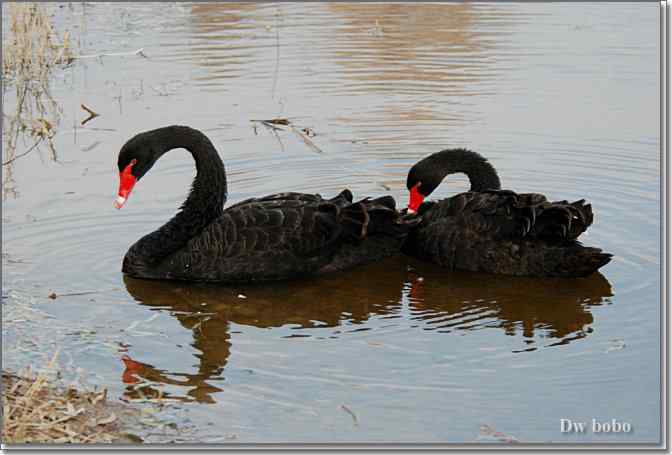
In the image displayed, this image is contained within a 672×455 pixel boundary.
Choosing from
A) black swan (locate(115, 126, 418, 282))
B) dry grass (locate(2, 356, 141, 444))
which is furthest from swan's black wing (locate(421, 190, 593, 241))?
dry grass (locate(2, 356, 141, 444))

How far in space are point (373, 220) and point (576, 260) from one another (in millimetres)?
1175

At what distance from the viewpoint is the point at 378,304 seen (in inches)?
242

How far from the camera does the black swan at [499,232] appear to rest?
6.29 meters

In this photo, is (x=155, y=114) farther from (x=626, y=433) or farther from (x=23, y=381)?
(x=626, y=433)

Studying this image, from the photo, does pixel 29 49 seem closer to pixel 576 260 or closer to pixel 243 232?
pixel 243 232

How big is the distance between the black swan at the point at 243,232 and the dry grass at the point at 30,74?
191 cm

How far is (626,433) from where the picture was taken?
14.6ft

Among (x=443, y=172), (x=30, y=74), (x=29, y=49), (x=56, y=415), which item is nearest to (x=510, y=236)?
(x=443, y=172)

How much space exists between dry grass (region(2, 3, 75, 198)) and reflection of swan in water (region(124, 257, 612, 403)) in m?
2.53

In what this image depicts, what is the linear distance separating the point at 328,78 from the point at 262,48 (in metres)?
1.76

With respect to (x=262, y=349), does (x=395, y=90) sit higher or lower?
higher

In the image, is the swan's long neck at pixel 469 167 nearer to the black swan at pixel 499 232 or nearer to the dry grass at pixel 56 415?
the black swan at pixel 499 232

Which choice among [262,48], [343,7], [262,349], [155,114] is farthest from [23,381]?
[343,7]

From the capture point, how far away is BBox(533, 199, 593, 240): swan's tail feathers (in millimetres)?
6246
